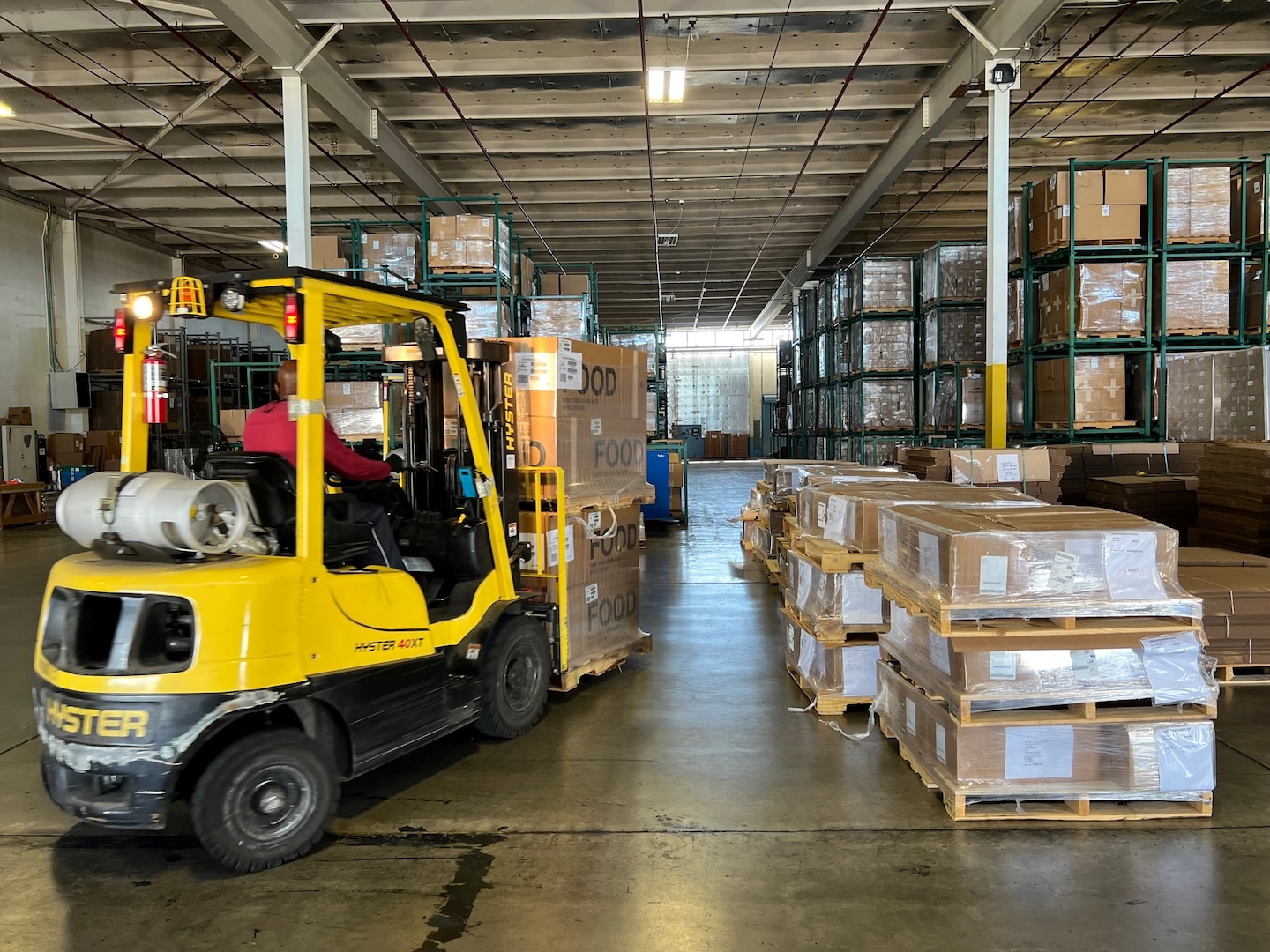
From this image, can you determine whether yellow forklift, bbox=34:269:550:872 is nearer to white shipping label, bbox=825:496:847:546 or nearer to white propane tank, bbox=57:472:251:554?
white propane tank, bbox=57:472:251:554

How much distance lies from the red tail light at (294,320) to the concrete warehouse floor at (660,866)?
6.77ft

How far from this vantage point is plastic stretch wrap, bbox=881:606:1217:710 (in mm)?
3398

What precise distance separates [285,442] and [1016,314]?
30.9 feet

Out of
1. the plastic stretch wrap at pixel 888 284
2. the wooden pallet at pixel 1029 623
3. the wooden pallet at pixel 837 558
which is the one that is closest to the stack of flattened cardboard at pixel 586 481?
the wooden pallet at pixel 837 558

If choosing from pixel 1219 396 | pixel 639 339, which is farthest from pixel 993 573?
pixel 639 339

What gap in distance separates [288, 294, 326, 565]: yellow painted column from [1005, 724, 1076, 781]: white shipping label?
2977mm

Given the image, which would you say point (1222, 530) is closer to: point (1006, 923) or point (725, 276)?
point (1006, 923)

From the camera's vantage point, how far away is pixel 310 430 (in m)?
3.03

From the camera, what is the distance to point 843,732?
4445mm

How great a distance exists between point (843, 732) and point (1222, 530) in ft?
15.7

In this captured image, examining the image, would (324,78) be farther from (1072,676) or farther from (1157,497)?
(1157,497)

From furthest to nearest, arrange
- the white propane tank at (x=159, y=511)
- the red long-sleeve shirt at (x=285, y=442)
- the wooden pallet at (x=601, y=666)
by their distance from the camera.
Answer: the wooden pallet at (x=601, y=666) < the red long-sleeve shirt at (x=285, y=442) < the white propane tank at (x=159, y=511)

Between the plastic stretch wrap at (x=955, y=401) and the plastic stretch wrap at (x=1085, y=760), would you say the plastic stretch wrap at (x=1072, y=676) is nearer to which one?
the plastic stretch wrap at (x=1085, y=760)

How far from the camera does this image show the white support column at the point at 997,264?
888 cm
